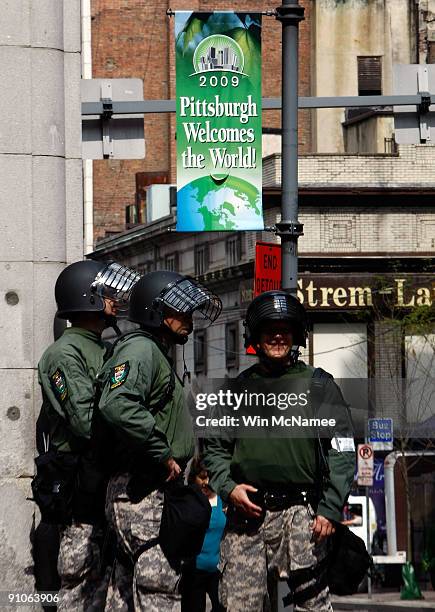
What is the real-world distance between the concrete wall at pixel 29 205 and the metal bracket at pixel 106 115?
3.11 m

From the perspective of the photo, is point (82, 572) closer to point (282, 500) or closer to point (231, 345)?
point (282, 500)

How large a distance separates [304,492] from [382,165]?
1480 inches

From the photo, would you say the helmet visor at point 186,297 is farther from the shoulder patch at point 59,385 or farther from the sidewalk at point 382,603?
the sidewalk at point 382,603

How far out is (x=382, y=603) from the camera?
28391 millimetres

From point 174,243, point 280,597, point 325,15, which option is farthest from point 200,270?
point 280,597

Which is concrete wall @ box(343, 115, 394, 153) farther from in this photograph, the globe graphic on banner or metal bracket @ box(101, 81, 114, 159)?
metal bracket @ box(101, 81, 114, 159)

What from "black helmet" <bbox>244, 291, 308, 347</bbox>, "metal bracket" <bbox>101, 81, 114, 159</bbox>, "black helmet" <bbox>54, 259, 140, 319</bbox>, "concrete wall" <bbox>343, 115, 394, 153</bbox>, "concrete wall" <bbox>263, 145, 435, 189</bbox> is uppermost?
"concrete wall" <bbox>343, 115, 394, 153</bbox>

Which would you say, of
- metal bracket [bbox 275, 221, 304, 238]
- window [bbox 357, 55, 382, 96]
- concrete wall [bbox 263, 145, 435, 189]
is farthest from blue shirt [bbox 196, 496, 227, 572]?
window [bbox 357, 55, 382, 96]

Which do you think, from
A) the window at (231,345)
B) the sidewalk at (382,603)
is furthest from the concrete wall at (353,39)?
→ the sidewalk at (382,603)

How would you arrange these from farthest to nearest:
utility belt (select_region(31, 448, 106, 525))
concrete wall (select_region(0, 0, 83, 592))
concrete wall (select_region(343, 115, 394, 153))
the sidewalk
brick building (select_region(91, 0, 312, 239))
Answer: brick building (select_region(91, 0, 312, 239))
concrete wall (select_region(343, 115, 394, 153))
the sidewalk
concrete wall (select_region(0, 0, 83, 592))
utility belt (select_region(31, 448, 106, 525))

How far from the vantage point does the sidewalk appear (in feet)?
88.4

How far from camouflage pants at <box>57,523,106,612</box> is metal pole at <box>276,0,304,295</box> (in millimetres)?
6457

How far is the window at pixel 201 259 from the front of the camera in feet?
156

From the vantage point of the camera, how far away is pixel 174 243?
49625 millimetres
